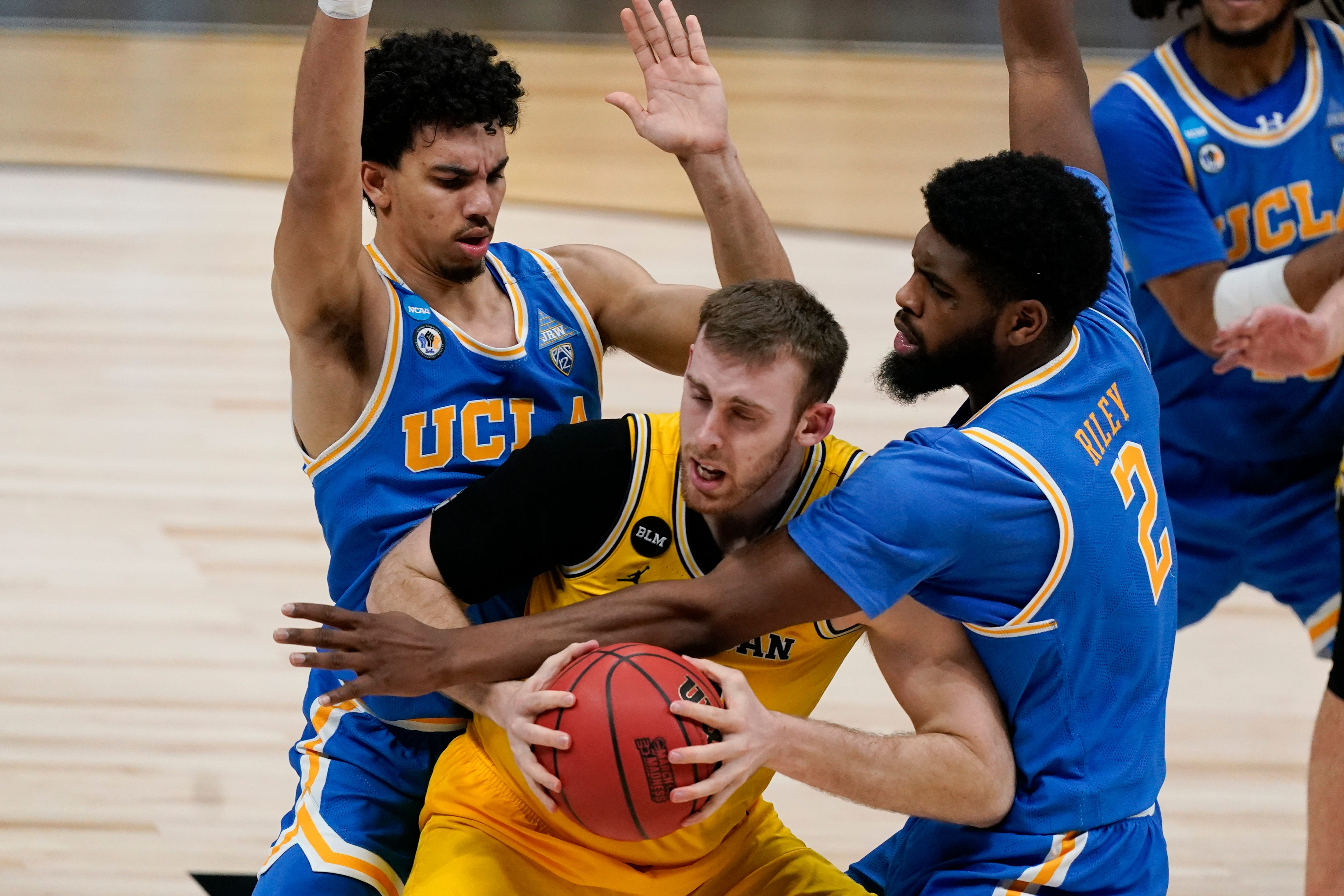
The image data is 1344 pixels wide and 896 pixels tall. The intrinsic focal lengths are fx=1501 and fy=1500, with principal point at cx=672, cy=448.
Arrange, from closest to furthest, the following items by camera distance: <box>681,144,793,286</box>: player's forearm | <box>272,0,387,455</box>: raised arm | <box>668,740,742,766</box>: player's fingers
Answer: <box>668,740,742,766</box>: player's fingers → <box>272,0,387,455</box>: raised arm → <box>681,144,793,286</box>: player's forearm

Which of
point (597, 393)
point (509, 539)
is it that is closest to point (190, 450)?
point (597, 393)

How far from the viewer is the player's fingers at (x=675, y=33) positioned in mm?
3332

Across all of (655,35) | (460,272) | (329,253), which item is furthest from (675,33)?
(329,253)

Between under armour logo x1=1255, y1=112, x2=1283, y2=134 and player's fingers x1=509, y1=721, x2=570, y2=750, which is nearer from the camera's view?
player's fingers x1=509, y1=721, x2=570, y2=750

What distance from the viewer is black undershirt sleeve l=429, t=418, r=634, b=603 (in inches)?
106

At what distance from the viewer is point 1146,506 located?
2.78m

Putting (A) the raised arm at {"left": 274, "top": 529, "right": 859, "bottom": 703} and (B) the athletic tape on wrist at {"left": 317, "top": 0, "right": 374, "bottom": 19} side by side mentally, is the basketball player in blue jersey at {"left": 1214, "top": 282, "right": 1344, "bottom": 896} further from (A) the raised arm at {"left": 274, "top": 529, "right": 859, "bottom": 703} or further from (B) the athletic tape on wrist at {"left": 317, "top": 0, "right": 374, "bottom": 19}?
(B) the athletic tape on wrist at {"left": 317, "top": 0, "right": 374, "bottom": 19}

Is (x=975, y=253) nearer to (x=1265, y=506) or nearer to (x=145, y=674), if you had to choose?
(x=1265, y=506)

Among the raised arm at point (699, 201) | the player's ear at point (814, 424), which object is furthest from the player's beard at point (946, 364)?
the raised arm at point (699, 201)

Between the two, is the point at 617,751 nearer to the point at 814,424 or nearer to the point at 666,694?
the point at 666,694

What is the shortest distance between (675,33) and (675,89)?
0.14 m

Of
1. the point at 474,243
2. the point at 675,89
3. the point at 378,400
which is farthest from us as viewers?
the point at 675,89

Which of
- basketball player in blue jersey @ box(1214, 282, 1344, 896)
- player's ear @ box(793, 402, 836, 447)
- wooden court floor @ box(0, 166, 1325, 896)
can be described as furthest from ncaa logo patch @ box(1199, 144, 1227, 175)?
wooden court floor @ box(0, 166, 1325, 896)

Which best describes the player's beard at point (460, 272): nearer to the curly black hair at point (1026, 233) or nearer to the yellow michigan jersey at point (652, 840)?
the yellow michigan jersey at point (652, 840)
